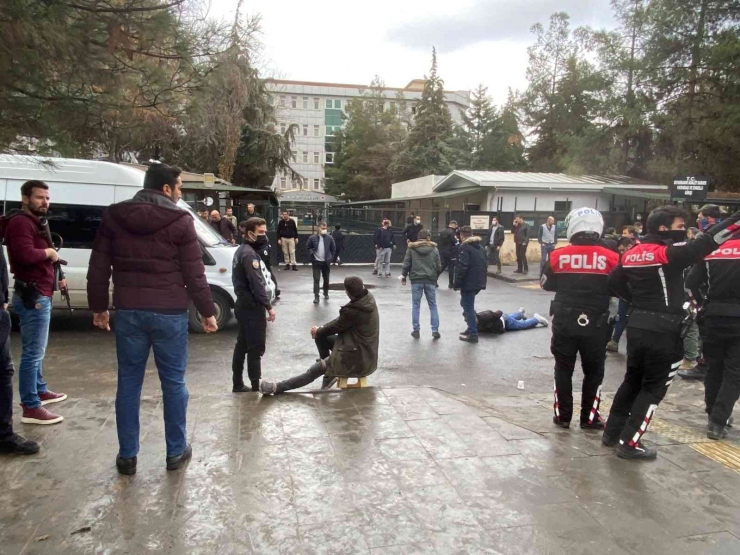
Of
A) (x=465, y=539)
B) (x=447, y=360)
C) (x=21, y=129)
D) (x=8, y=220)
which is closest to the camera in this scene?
(x=465, y=539)

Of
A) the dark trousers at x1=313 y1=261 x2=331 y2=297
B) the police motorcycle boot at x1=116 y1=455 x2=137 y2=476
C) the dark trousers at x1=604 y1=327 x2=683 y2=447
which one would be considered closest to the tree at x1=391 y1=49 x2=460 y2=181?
the dark trousers at x1=313 y1=261 x2=331 y2=297

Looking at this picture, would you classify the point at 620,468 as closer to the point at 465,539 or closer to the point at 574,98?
the point at 465,539

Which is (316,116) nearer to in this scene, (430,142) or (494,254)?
(430,142)

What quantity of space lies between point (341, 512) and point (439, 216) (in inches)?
901

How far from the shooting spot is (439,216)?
25188 millimetres

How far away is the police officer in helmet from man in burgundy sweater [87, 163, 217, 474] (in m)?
2.77

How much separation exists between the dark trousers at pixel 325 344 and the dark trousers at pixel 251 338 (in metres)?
0.69

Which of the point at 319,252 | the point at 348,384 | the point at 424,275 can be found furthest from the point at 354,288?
the point at 319,252

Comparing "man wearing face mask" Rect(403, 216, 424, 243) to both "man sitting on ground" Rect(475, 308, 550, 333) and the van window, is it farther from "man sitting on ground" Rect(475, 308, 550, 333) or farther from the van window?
the van window

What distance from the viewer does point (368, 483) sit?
3305 mm

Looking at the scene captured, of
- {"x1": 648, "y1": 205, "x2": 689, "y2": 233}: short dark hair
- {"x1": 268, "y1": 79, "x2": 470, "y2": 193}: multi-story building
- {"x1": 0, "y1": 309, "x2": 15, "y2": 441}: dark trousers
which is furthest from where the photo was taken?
{"x1": 268, "y1": 79, "x2": 470, "y2": 193}: multi-story building

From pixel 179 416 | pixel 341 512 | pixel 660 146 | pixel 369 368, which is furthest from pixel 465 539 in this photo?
pixel 660 146

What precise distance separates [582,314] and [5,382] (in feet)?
13.9

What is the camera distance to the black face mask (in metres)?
3.88
